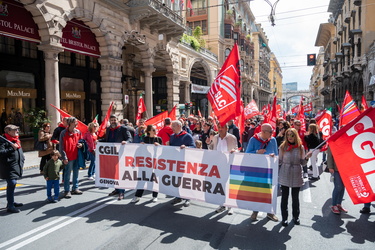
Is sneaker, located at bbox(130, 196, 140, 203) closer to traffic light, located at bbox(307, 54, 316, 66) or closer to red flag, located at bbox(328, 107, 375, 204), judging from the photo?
red flag, located at bbox(328, 107, 375, 204)

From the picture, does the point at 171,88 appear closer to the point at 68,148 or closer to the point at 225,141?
the point at 68,148

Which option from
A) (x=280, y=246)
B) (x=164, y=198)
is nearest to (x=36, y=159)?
(x=164, y=198)

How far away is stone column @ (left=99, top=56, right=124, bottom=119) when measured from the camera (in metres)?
16.5

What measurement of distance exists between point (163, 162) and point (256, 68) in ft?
207

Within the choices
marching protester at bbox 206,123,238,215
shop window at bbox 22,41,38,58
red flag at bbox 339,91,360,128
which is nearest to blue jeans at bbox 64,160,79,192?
marching protester at bbox 206,123,238,215

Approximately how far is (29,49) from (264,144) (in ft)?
45.7

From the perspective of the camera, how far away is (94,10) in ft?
49.4

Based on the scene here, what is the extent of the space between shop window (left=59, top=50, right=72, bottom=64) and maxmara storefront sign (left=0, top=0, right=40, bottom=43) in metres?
3.14

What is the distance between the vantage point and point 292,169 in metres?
4.74

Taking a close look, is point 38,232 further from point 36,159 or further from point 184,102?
point 184,102

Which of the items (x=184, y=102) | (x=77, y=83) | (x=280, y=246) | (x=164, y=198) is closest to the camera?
(x=280, y=246)

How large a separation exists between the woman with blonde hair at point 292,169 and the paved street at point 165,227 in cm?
30

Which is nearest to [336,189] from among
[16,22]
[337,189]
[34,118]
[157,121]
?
[337,189]

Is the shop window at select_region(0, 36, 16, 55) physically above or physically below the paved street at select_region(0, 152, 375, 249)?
above
